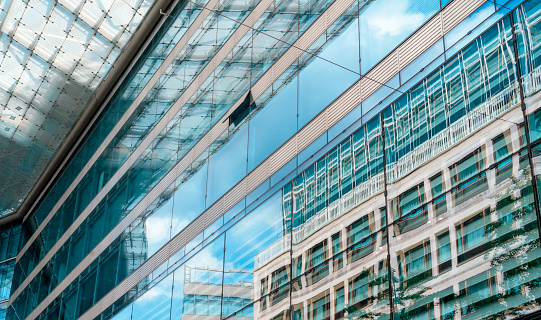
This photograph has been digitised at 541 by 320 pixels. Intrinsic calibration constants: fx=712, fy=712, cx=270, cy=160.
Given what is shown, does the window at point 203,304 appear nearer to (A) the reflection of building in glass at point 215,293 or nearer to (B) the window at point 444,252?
(A) the reflection of building in glass at point 215,293

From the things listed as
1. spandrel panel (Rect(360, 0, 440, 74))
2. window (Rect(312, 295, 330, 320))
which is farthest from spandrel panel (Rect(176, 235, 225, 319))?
spandrel panel (Rect(360, 0, 440, 74))

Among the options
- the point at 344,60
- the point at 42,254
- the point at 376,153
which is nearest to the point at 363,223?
the point at 376,153

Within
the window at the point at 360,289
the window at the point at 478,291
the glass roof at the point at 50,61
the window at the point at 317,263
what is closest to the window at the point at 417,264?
the window at the point at 478,291

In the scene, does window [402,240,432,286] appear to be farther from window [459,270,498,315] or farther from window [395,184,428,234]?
window [459,270,498,315]

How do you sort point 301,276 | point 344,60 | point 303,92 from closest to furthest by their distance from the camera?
point 301,276
point 344,60
point 303,92

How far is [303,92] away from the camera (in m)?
19.0

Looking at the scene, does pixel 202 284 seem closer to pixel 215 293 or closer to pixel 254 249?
pixel 215 293

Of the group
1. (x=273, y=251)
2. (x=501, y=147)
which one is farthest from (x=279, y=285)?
(x=501, y=147)

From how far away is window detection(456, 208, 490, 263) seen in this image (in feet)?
38.1

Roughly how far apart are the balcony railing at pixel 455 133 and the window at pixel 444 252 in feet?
5.36

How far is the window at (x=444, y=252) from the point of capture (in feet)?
39.8

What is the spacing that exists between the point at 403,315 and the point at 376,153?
3.61m

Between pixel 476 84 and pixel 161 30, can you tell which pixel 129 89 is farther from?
pixel 476 84

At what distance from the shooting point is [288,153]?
18969 mm
